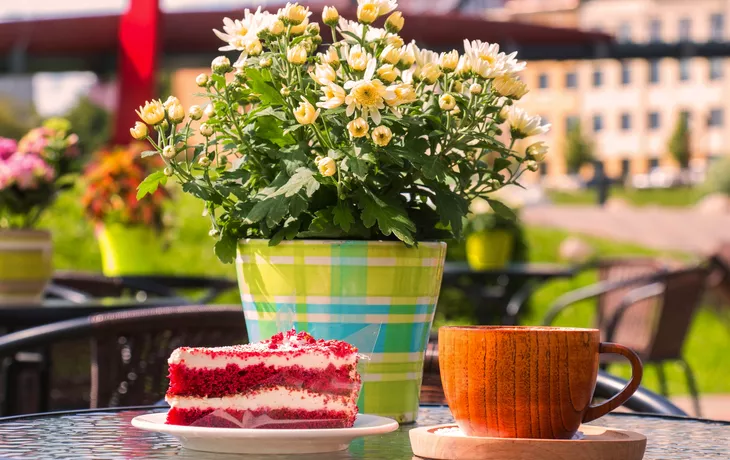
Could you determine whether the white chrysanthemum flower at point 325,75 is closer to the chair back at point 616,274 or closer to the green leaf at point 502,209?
the green leaf at point 502,209

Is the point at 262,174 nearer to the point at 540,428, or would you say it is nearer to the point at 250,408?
the point at 250,408

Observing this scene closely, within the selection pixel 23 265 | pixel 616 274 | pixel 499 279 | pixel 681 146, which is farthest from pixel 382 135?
pixel 681 146

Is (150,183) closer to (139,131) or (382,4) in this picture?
(139,131)

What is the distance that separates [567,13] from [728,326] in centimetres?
4316

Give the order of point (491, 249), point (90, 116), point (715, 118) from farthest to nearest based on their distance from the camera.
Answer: point (715, 118) → point (90, 116) → point (491, 249)

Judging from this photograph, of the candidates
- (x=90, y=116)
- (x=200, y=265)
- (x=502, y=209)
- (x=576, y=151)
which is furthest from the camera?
(x=576, y=151)

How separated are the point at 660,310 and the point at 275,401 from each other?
13.2ft

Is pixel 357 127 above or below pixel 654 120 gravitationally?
below

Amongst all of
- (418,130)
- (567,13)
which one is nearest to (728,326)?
(418,130)

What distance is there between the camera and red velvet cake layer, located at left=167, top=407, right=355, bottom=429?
100 cm

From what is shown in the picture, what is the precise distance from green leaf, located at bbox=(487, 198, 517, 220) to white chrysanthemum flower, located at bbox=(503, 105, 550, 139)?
0.09 metres

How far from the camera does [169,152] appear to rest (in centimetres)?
113

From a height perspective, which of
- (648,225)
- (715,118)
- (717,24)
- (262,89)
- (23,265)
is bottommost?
(23,265)

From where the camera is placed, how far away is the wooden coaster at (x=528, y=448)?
92 centimetres
